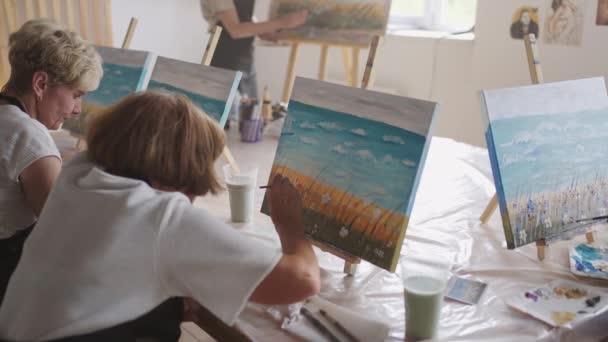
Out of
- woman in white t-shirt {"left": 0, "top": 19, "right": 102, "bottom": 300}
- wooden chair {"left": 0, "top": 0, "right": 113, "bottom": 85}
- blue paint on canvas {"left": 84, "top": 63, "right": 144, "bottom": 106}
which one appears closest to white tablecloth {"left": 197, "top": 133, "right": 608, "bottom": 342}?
woman in white t-shirt {"left": 0, "top": 19, "right": 102, "bottom": 300}

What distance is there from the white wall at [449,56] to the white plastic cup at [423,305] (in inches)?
79.7

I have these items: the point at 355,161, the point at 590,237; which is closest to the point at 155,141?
the point at 355,161

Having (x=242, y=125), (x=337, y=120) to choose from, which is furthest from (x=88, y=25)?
(x=337, y=120)

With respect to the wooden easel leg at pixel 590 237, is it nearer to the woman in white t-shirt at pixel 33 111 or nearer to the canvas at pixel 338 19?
the woman in white t-shirt at pixel 33 111

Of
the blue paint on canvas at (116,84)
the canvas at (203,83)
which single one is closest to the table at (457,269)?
the canvas at (203,83)

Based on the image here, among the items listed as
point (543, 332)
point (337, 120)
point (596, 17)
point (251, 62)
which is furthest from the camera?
point (251, 62)

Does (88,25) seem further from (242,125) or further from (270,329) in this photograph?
(270,329)

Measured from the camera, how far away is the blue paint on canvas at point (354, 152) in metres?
1.17

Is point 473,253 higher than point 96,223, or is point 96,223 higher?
point 96,223

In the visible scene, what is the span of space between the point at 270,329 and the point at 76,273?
0.34 meters

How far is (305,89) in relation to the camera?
1.41m

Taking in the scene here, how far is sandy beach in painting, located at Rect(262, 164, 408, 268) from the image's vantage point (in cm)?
117

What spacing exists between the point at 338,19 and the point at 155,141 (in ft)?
7.33

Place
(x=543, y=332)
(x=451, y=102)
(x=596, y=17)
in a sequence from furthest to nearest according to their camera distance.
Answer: (x=451, y=102) < (x=596, y=17) < (x=543, y=332)
